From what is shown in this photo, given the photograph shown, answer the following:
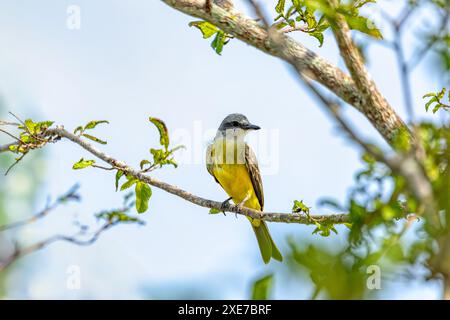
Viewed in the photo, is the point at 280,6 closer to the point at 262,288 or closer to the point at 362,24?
the point at 362,24

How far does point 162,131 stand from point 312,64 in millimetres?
1899

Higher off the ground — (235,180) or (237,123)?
(237,123)

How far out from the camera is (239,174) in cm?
640

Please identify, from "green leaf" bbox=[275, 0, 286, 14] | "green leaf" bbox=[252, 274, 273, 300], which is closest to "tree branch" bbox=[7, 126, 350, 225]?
"green leaf" bbox=[275, 0, 286, 14]

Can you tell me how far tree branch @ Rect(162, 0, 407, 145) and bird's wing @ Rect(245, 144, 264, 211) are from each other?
3.23 m

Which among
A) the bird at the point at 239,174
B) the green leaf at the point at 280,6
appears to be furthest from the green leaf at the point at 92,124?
the bird at the point at 239,174

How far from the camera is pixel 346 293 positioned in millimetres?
1458

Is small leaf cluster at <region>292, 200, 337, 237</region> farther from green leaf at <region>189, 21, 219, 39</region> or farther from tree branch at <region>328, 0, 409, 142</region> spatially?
tree branch at <region>328, 0, 409, 142</region>

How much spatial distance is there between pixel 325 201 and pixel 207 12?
1.63 meters

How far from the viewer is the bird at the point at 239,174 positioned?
6391mm

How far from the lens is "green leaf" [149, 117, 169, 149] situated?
4.42m

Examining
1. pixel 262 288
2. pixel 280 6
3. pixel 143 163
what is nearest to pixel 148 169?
pixel 143 163
